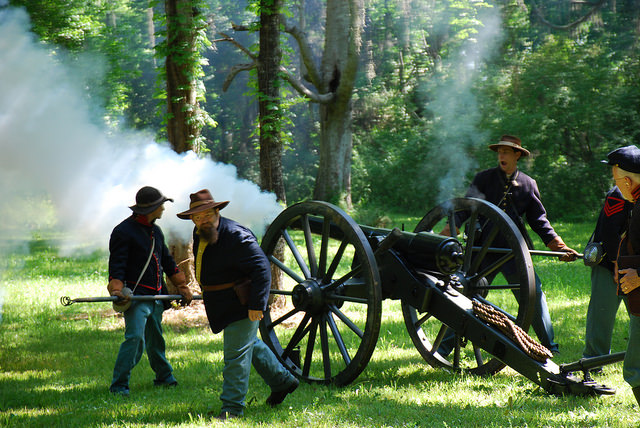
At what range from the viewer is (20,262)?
40.9 feet

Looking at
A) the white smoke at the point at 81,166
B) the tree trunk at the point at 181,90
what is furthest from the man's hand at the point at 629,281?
the tree trunk at the point at 181,90

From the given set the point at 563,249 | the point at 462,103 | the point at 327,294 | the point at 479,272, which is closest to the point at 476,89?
the point at 462,103

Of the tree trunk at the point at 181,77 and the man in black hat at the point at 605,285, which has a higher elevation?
the tree trunk at the point at 181,77

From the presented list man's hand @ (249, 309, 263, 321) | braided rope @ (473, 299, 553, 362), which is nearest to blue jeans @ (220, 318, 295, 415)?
man's hand @ (249, 309, 263, 321)

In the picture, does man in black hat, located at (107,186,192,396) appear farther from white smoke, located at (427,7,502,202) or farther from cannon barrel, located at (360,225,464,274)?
white smoke, located at (427,7,502,202)

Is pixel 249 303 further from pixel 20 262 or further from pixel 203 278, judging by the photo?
pixel 20 262

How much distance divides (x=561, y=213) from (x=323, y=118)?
744 cm

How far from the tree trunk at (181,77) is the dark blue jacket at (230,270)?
3.53 meters

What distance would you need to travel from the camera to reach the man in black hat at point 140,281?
4.93 metres

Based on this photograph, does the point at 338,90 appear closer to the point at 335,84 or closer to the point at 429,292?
the point at 335,84

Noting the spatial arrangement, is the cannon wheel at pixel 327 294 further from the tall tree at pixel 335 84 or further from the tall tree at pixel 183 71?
the tall tree at pixel 335 84

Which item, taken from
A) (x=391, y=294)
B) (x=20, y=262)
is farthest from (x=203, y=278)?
(x=20, y=262)

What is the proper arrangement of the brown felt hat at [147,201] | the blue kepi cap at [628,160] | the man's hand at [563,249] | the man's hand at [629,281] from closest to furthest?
the man's hand at [629,281] → the blue kepi cap at [628,160] → the brown felt hat at [147,201] → the man's hand at [563,249]

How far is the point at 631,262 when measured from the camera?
369 cm
